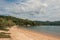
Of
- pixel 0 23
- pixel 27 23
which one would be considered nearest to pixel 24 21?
pixel 27 23

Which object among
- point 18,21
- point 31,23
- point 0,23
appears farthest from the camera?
point 31,23

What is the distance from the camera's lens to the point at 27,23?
17988 centimetres

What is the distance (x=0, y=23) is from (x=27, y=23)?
12384cm

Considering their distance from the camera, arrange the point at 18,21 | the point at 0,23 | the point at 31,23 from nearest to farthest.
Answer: the point at 0,23, the point at 18,21, the point at 31,23

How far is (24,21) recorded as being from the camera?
178625mm

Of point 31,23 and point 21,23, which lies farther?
point 31,23

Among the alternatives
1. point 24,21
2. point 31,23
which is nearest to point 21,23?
point 24,21

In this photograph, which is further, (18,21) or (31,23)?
(31,23)

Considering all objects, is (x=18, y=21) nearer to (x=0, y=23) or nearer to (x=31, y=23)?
(x=31, y=23)

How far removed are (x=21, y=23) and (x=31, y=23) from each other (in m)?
16.6

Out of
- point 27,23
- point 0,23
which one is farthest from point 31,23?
point 0,23

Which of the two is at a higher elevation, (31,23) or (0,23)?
(0,23)

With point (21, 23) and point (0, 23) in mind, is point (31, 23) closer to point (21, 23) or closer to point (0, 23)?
point (21, 23)

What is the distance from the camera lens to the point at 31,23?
189m
